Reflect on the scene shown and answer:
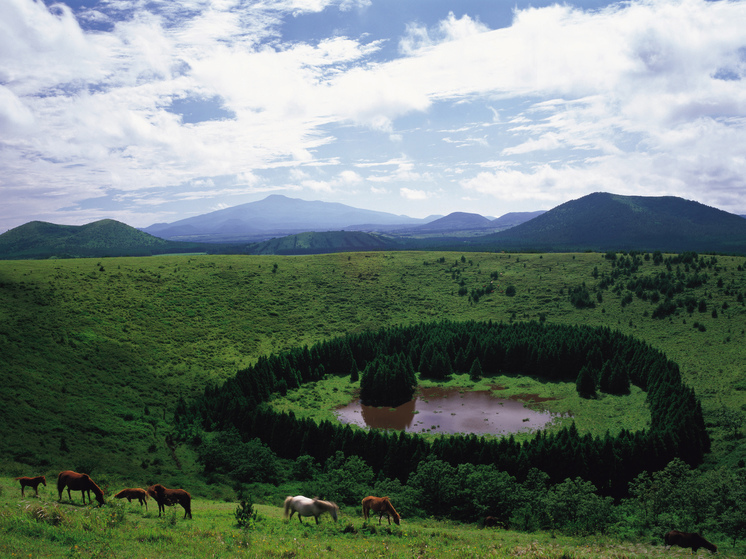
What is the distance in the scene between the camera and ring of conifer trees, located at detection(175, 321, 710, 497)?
1500 inches

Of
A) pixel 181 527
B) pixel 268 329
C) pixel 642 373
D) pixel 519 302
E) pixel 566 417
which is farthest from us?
pixel 519 302

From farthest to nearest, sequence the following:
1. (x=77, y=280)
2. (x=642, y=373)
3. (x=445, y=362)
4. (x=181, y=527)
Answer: (x=77, y=280), (x=445, y=362), (x=642, y=373), (x=181, y=527)

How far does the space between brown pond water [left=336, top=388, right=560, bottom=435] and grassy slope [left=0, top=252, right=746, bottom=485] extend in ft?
67.2

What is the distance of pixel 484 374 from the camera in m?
73.4

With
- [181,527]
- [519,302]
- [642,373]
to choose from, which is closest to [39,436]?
[181,527]

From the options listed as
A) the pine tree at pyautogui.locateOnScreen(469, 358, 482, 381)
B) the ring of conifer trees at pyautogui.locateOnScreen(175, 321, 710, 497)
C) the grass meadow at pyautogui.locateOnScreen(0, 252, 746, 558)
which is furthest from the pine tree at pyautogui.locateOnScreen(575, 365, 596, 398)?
the pine tree at pyautogui.locateOnScreen(469, 358, 482, 381)

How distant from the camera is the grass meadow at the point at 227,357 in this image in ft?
60.0

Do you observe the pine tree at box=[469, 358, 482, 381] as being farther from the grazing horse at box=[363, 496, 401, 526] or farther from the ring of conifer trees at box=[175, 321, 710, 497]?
the grazing horse at box=[363, 496, 401, 526]

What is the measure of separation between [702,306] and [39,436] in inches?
4098

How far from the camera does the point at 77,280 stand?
77.2m

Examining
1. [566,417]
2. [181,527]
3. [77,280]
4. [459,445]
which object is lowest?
[566,417]

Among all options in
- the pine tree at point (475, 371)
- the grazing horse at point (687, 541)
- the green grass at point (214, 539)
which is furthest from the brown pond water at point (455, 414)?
the green grass at point (214, 539)

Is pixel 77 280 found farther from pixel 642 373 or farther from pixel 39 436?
pixel 642 373

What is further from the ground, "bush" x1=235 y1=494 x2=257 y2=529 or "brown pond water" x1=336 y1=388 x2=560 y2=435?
"bush" x1=235 y1=494 x2=257 y2=529
